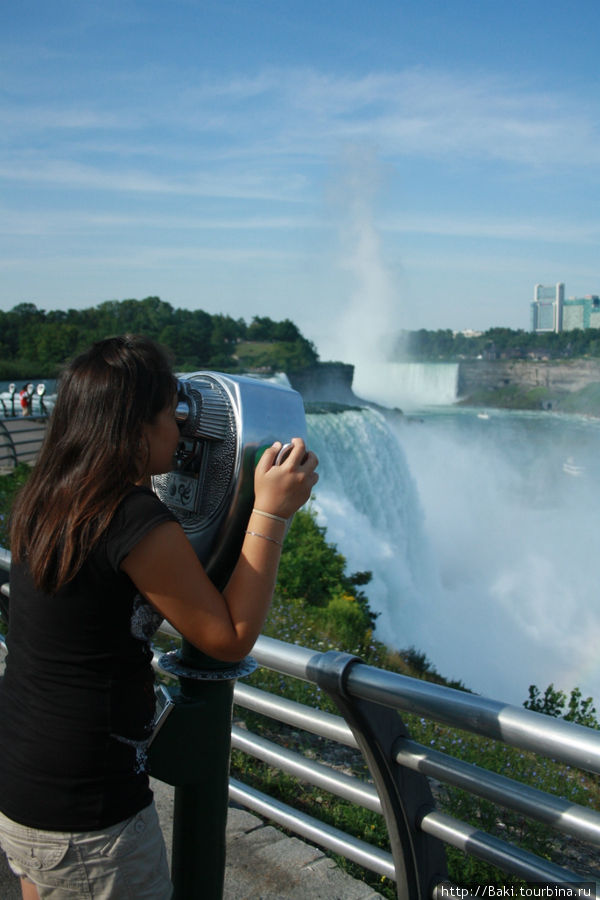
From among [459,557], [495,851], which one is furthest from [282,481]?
[459,557]

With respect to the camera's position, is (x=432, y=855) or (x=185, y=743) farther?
(x=432, y=855)

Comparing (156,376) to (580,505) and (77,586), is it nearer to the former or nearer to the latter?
(77,586)

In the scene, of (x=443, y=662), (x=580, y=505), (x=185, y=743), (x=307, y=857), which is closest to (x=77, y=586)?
(x=185, y=743)

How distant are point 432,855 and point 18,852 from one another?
843 millimetres

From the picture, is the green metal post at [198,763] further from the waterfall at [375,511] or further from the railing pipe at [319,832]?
the waterfall at [375,511]

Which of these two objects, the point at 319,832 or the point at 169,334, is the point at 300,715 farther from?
the point at 169,334

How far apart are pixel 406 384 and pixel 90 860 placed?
65.5m

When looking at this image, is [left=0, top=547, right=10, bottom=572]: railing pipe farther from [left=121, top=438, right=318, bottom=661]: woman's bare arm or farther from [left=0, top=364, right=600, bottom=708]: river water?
[left=0, top=364, right=600, bottom=708]: river water

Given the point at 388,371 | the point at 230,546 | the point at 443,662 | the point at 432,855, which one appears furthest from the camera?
the point at 388,371

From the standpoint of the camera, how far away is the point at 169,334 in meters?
33.6

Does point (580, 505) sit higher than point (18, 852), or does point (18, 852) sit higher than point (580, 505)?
point (18, 852)

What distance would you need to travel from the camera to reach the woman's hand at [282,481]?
51.4 inches

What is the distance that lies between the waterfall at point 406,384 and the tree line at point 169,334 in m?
24.1

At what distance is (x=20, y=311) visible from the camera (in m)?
35.8
